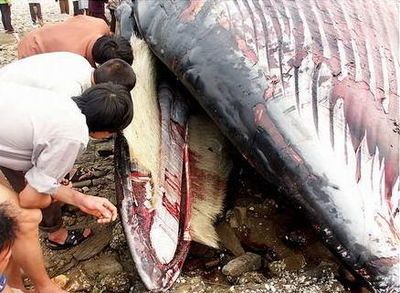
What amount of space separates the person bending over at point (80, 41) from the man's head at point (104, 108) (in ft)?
3.43

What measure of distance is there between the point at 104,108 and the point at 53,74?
0.61 metres

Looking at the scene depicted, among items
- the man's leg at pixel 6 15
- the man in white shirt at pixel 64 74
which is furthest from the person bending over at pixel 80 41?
the man's leg at pixel 6 15

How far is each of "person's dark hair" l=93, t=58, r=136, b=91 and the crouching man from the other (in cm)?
40

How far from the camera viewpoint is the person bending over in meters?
3.93

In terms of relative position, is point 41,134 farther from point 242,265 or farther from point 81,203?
point 242,265

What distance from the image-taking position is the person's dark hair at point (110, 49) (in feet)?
12.7

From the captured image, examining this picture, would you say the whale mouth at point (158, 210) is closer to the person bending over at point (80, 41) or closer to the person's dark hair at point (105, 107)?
the person's dark hair at point (105, 107)

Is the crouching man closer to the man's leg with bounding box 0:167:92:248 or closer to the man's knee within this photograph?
the man's knee

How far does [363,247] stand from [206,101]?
1.23 m

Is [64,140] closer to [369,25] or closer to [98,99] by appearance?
[98,99]

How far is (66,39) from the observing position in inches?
166

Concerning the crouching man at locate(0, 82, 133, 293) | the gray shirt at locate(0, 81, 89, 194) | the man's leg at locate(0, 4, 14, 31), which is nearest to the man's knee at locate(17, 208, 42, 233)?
the crouching man at locate(0, 82, 133, 293)

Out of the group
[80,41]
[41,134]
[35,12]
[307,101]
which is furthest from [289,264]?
[35,12]

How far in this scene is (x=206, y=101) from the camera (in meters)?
3.46
